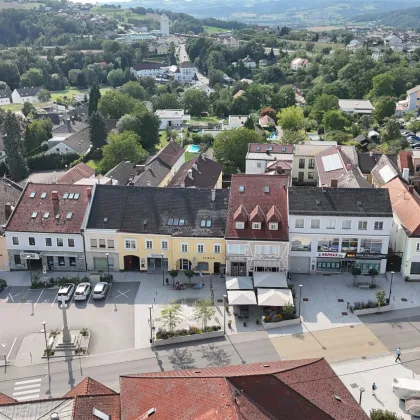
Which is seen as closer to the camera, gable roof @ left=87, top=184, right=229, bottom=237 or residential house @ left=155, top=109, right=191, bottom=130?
gable roof @ left=87, top=184, right=229, bottom=237

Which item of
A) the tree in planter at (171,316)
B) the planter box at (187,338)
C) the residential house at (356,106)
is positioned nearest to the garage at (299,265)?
the planter box at (187,338)

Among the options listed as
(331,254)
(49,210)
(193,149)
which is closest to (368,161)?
(331,254)

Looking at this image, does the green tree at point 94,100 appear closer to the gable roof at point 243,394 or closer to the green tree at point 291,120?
the green tree at point 291,120

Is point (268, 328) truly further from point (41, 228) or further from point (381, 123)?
point (381, 123)

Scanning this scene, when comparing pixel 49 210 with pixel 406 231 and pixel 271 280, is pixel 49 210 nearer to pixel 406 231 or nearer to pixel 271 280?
pixel 271 280

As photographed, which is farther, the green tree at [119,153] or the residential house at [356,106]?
the residential house at [356,106]

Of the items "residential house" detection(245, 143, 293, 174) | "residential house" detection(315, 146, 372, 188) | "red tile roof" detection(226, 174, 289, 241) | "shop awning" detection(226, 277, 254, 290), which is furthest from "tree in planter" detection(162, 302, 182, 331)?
"residential house" detection(245, 143, 293, 174)

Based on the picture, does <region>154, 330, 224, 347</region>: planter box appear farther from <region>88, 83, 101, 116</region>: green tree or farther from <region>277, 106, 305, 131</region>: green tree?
<region>88, 83, 101, 116</region>: green tree
